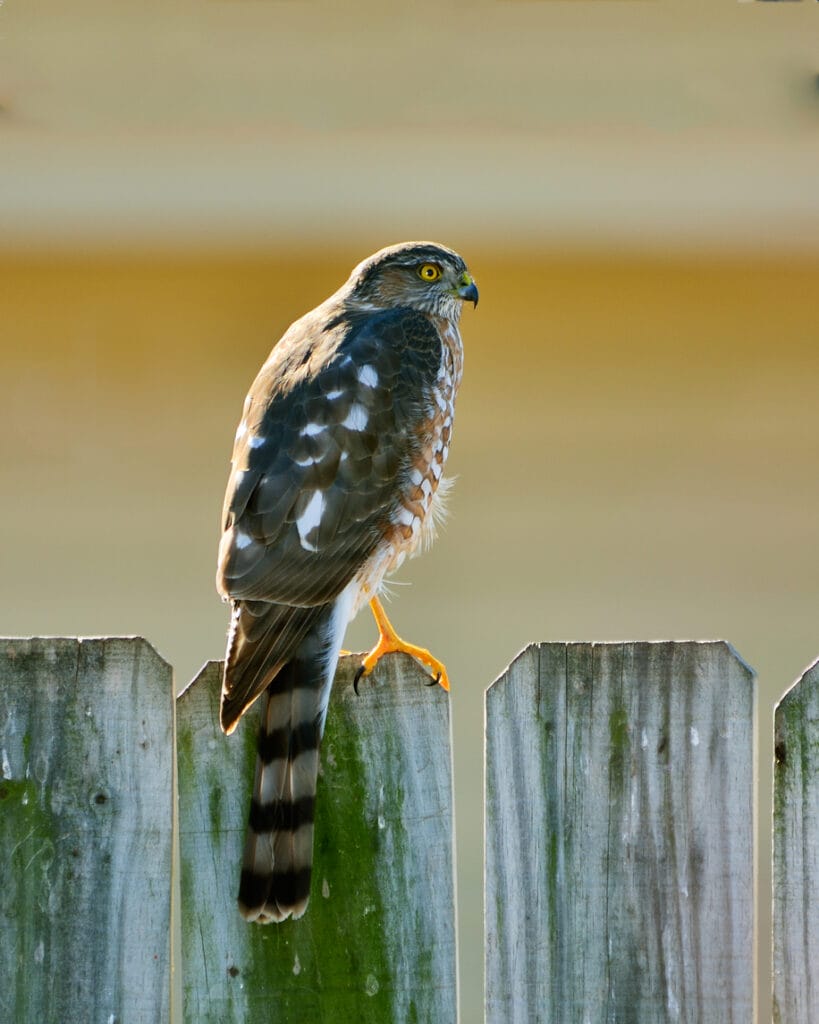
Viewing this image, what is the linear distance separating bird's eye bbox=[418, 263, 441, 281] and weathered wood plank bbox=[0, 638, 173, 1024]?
1.93 meters

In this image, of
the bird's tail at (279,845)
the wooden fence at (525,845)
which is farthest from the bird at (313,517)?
the wooden fence at (525,845)

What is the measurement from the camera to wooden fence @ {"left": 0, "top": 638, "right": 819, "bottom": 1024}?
8.96 ft

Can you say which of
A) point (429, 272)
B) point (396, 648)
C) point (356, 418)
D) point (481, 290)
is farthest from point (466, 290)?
point (481, 290)

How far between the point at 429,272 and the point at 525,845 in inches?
80.3

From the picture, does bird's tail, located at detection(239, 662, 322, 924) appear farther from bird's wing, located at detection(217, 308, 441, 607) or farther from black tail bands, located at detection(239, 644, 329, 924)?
bird's wing, located at detection(217, 308, 441, 607)

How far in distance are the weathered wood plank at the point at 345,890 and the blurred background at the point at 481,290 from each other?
2901mm

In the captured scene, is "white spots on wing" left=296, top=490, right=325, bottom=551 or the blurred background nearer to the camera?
"white spots on wing" left=296, top=490, right=325, bottom=551

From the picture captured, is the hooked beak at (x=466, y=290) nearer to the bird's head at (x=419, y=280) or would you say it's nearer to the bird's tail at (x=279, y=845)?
the bird's head at (x=419, y=280)

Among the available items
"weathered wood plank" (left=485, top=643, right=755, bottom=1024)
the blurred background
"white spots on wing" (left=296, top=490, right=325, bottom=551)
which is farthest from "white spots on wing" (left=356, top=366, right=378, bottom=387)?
the blurred background

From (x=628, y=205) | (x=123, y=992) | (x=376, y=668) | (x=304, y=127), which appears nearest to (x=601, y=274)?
(x=628, y=205)

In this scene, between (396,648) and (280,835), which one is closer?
(280,835)

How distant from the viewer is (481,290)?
19.7 feet

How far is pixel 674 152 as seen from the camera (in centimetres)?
582

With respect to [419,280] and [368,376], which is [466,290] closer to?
[419,280]
